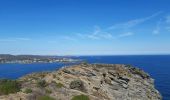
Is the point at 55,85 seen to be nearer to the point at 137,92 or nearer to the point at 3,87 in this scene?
the point at 3,87

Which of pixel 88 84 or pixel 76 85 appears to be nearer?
pixel 76 85

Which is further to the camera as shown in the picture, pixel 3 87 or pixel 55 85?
pixel 55 85

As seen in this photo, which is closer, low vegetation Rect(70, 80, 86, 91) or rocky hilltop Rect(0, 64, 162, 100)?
rocky hilltop Rect(0, 64, 162, 100)

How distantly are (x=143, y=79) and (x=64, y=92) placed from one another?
33142mm

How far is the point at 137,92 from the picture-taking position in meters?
55.8

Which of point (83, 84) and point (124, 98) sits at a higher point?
point (83, 84)

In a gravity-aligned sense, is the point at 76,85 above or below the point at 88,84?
above

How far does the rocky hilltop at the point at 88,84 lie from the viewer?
33.8m

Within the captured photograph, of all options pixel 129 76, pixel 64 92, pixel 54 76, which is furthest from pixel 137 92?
pixel 64 92

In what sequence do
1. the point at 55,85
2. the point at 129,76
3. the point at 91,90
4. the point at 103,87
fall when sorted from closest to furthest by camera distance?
the point at 55,85 → the point at 91,90 → the point at 103,87 → the point at 129,76

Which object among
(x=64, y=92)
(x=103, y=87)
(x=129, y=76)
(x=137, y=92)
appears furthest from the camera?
(x=129, y=76)

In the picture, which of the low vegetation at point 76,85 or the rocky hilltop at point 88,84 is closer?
the rocky hilltop at point 88,84

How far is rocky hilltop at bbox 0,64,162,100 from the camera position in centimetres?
3375

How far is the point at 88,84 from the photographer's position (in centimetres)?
4572
